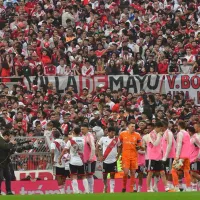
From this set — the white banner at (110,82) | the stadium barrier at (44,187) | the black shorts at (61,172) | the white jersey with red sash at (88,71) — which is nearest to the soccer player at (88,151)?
the stadium barrier at (44,187)

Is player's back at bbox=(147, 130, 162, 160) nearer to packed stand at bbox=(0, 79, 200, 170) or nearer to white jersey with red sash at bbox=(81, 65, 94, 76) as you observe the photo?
packed stand at bbox=(0, 79, 200, 170)

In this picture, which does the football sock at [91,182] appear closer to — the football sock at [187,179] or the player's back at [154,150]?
the player's back at [154,150]

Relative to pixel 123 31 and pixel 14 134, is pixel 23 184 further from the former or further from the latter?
pixel 123 31

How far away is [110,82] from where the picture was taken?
4484cm

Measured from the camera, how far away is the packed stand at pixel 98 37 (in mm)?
45000

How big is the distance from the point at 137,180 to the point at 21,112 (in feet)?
20.2

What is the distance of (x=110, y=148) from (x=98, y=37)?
1217 cm

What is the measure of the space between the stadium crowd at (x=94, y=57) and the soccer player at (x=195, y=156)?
210cm

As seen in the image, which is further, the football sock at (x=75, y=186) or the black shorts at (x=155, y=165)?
the black shorts at (x=155, y=165)

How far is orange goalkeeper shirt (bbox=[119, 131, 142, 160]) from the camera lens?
3400 cm

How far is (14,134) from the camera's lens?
125ft

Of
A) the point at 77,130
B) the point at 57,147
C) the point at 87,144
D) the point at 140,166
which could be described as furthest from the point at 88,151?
the point at 140,166

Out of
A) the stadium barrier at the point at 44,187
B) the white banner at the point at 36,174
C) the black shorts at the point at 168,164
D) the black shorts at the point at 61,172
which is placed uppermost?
the black shorts at the point at 168,164

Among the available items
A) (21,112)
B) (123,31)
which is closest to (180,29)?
(123,31)
